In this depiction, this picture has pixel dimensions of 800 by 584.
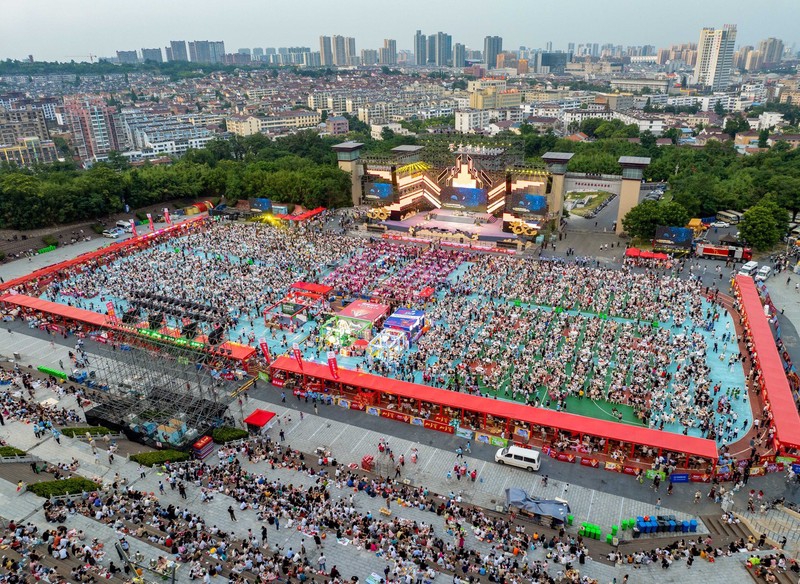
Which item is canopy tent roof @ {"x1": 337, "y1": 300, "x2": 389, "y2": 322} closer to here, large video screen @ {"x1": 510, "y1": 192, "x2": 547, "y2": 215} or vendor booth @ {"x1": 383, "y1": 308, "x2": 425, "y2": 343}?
vendor booth @ {"x1": 383, "y1": 308, "x2": 425, "y2": 343}

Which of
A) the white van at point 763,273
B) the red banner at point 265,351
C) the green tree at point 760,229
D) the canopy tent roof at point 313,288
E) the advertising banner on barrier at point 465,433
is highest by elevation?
the green tree at point 760,229

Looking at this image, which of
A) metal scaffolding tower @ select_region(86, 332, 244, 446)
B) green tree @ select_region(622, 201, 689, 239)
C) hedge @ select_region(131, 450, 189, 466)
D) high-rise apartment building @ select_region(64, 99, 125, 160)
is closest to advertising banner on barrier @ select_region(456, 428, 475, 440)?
metal scaffolding tower @ select_region(86, 332, 244, 446)

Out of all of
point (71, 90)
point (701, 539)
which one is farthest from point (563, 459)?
point (71, 90)

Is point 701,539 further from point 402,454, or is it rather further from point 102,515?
point 102,515

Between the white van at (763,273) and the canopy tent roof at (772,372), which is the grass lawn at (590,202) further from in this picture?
the canopy tent roof at (772,372)

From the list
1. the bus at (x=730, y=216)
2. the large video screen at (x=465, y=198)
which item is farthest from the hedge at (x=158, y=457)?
the bus at (x=730, y=216)

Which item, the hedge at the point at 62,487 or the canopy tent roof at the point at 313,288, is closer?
the hedge at the point at 62,487
